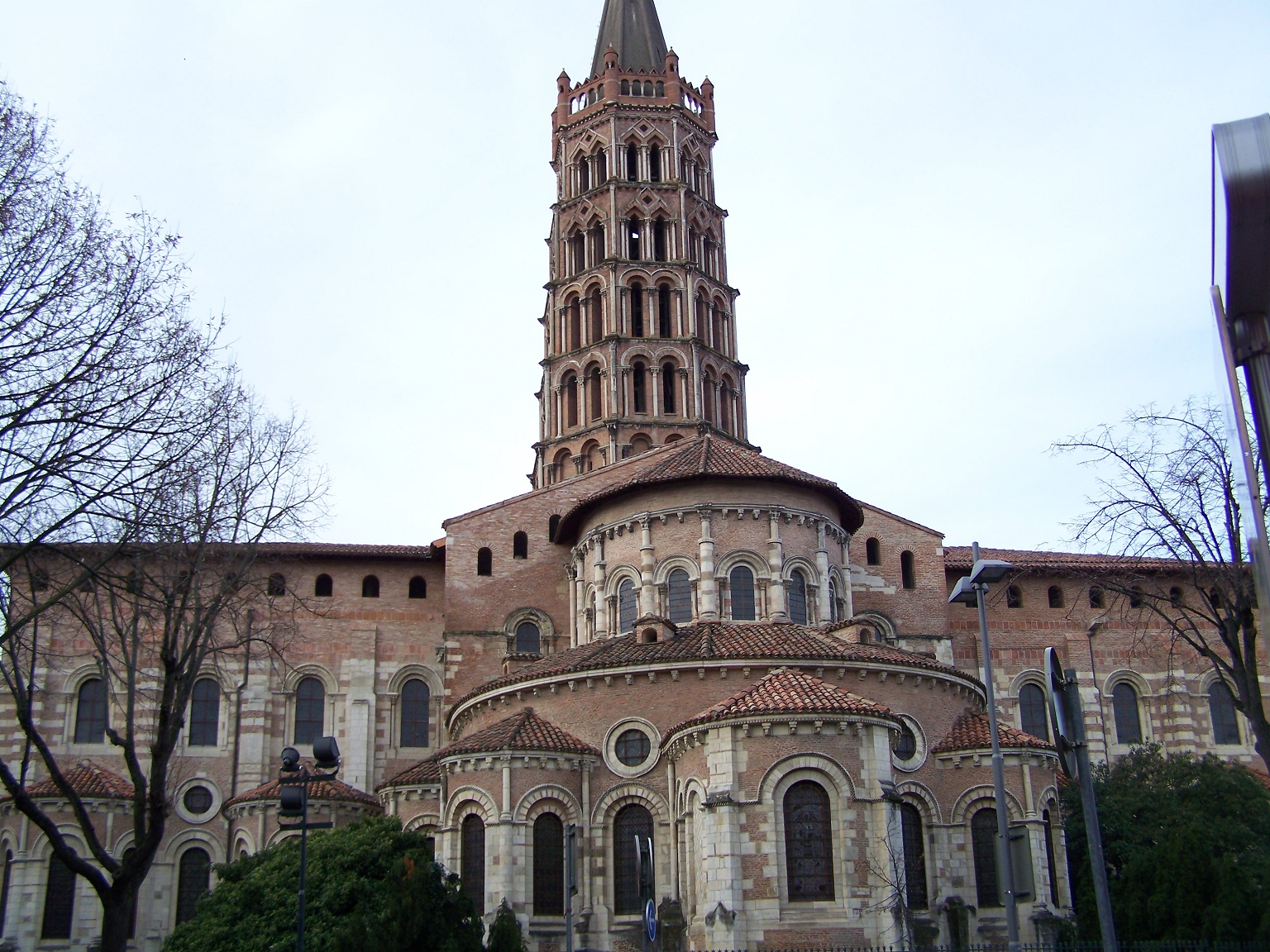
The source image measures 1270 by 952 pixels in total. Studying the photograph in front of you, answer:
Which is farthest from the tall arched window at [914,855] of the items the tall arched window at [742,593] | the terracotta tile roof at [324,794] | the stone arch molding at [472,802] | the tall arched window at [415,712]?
the tall arched window at [415,712]

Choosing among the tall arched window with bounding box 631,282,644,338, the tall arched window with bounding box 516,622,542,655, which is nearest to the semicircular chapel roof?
the tall arched window with bounding box 516,622,542,655

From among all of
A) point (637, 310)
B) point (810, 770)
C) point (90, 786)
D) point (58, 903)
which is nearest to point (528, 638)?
point (90, 786)

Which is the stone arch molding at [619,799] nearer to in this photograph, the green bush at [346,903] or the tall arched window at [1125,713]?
the green bush at [346,903]

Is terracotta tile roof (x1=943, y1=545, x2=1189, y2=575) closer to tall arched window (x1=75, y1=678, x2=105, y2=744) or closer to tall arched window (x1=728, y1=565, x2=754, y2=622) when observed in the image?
tall arched window (x1=728, y1=565, x2=754, y2=622)

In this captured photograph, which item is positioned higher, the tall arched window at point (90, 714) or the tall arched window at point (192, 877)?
the tall arched window at point (90, 714)

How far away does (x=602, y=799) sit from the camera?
1202 inches

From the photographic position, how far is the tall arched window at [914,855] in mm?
28672

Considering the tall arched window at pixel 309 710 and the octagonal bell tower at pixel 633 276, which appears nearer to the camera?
the tall arched window at pixel 309 710

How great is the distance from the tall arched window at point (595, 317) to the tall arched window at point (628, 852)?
26893mm

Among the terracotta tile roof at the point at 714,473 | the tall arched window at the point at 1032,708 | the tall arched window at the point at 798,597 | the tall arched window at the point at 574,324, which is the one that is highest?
the tall arched window at the point at 574,324

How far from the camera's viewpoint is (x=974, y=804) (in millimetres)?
30406

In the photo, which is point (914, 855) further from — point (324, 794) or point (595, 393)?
point (595, 393)

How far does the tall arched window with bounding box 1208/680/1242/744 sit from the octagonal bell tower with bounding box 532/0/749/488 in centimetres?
2062

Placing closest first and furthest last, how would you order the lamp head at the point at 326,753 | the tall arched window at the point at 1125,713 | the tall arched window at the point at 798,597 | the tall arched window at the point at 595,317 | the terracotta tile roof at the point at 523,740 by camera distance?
the lamp head at the point at 326,753, the terracotta tile roof at the point at 523,740, the tall arched window at the point at 798,597, the tall arched window at the point at 1125,713, the tall arched window at the point at 595,317
